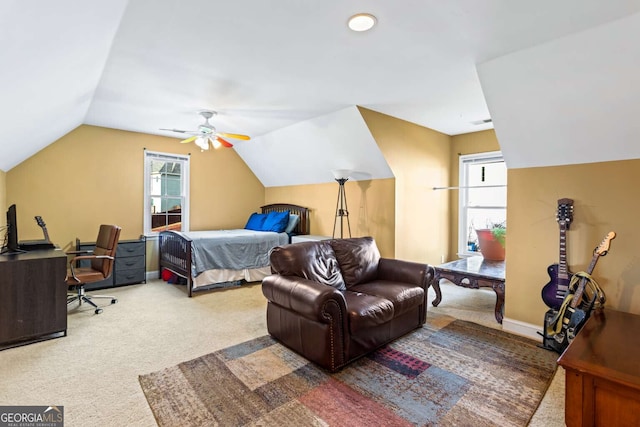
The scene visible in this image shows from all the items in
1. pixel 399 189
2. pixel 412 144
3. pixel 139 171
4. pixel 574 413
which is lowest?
pixel 574 413

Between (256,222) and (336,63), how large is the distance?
3886 millimetres

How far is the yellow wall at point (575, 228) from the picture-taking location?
2568mm

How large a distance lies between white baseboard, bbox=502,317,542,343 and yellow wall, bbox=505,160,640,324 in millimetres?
50

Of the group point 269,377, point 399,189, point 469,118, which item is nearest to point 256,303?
point 269,377

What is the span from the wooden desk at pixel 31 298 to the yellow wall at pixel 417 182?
12.1 ft

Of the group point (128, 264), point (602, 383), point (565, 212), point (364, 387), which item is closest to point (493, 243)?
point (565, 212)

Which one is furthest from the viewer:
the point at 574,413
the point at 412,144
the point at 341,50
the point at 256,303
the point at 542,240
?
the point at 412,144

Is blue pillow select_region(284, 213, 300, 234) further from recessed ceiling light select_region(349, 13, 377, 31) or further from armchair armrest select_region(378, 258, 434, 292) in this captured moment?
recessed ceiling light select_region(349, 13, 377, 31)

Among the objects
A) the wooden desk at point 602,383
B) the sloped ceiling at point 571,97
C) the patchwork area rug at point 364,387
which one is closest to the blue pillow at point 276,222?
the patchwork area rug at point 364,387

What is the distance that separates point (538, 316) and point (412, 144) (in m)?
2.73

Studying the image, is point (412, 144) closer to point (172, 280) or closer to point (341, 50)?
point (341, 50)

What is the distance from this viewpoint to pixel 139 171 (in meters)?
5.21

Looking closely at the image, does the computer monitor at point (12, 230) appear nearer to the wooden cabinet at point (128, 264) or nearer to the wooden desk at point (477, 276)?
the wooden cabinet at point (128, 264)

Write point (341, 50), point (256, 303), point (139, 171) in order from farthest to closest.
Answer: point (139, 171) → point (256, 303) → point (341, 50)
